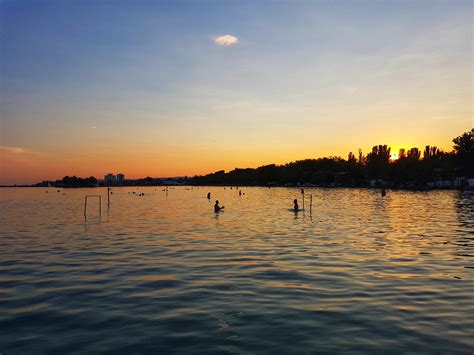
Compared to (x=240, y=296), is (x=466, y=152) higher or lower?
higher

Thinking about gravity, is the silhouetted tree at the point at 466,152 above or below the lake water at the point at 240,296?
above

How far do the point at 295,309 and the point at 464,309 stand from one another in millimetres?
5887

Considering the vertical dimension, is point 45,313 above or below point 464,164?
below

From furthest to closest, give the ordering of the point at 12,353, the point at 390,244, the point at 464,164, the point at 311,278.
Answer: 1. the point at 464,164
2. the point at 390,244
3. the point at 311,278
4. the point at 12,353

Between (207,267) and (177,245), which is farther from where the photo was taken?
(177,245)

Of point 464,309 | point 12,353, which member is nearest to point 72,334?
point 12,353

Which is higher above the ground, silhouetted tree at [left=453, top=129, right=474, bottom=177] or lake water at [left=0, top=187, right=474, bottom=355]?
silhouetted tree at [left=453, top=129, right=474, bottom=177]

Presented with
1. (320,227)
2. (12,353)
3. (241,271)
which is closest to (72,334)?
(12,353)

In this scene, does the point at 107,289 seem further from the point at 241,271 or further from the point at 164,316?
the point at 241,271

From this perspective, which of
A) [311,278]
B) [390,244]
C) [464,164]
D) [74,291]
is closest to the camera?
[74,291]

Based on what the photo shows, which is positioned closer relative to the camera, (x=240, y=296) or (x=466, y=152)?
(x=240, y=296)

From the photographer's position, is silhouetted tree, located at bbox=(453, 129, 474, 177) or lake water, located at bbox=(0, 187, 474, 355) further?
silhouetted tree, located at bbox=(453, 129, 474, 177)

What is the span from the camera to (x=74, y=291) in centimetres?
1678

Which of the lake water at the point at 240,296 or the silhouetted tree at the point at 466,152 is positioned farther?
the silhouetted tree at the point at 466,152
